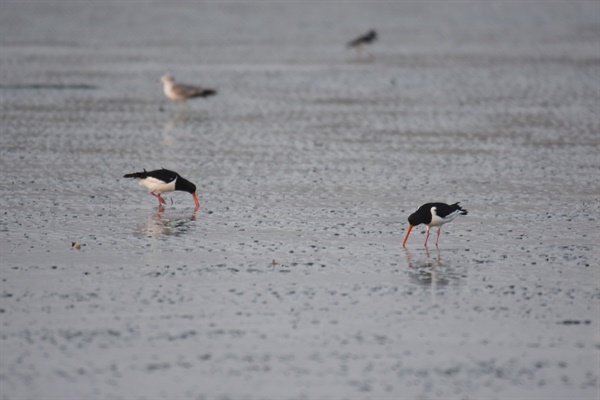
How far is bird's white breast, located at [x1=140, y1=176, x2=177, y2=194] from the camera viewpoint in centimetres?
1619

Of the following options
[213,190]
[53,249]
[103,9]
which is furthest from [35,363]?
[103,9]

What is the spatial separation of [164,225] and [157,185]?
1164 mm

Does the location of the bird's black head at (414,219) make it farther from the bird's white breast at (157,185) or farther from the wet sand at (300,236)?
the bird's white breast at (157,185)

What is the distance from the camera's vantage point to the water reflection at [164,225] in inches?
580

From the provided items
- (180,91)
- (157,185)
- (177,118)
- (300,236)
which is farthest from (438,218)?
(180,91)

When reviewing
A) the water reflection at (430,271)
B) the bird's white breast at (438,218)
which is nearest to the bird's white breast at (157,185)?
the water reflection at (430,271)

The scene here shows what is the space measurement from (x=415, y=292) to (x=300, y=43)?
101 feet

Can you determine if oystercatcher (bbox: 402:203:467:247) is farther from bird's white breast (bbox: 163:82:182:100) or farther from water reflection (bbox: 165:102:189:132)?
bird's white breast (bbox: 163:82:182:100)

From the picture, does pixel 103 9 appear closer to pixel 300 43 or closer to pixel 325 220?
pixel 300 43

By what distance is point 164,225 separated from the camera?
15.3 m

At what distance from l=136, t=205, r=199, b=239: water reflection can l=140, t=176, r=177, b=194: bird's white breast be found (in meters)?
0.29

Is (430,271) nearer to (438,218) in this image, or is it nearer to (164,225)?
(438,218)

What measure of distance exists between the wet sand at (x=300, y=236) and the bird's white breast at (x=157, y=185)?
31 centimetres

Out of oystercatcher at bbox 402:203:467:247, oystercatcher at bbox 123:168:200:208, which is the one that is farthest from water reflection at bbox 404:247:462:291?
oystercatcher at bbox 123:168:200:208
